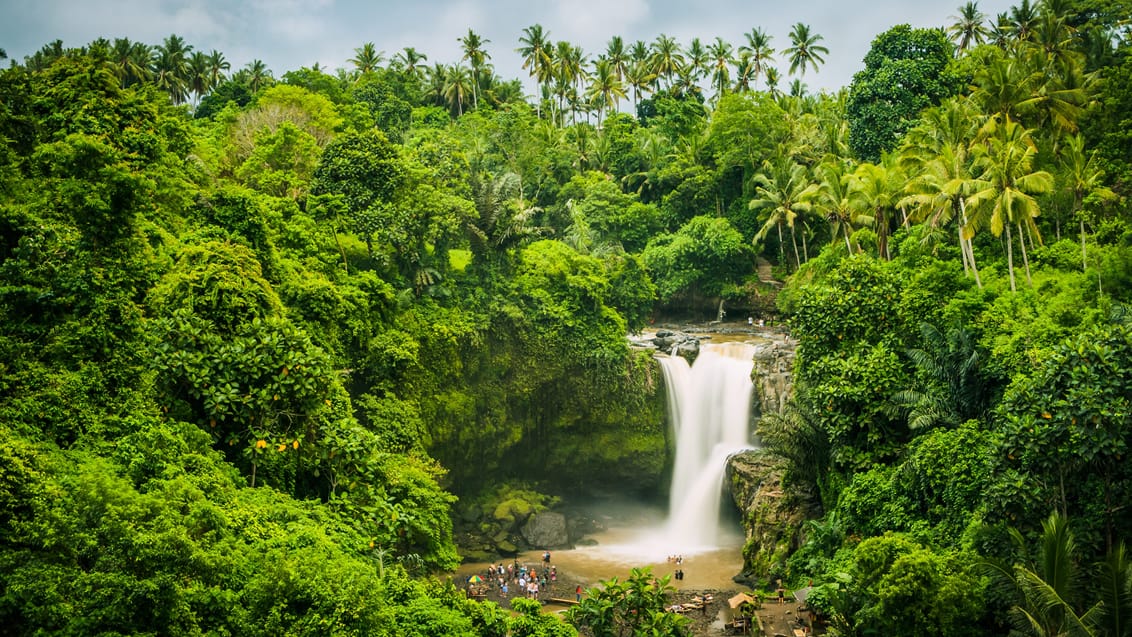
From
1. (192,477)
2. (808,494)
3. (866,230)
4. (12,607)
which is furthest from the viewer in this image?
(866,230)

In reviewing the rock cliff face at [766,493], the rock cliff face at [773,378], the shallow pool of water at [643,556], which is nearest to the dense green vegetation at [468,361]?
the rock cliff face at [766,493]

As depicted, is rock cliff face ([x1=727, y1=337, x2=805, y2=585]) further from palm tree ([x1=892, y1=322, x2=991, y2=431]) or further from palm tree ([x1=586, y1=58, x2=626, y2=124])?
palm tree ([x1=586, y1=58, x2=626, y2=124])

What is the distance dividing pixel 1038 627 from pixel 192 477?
52.4 feet

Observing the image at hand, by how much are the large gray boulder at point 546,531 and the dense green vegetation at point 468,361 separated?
3.61 feet

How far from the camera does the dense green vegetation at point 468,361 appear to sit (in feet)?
46.8

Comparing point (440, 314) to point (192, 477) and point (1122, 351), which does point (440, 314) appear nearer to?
point (192, 477)

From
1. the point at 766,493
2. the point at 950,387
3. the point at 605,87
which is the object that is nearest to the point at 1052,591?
the point at 950,387

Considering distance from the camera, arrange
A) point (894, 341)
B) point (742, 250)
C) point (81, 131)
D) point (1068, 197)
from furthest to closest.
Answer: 1. point (742, 250)
2. point (1068, 197)
3. point (894, 341)
4. point (81, 131)

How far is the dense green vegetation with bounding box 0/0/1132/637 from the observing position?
46.8 ft

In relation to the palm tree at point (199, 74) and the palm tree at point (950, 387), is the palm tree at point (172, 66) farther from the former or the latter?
the palm tree at point (950, 387)

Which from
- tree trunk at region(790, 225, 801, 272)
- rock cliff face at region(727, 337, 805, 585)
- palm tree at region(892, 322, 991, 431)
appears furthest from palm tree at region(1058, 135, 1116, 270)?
tree trunk at region(790, 225, 801, 272)

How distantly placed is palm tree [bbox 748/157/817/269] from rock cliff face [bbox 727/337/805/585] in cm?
1164

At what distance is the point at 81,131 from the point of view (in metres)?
18.1

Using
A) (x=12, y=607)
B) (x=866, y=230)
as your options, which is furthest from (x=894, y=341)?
(x=12, y=607)
